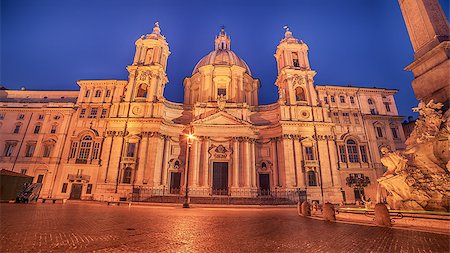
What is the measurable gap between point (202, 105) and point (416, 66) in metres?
26.9

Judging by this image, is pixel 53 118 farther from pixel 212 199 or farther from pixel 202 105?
pixel 212 199

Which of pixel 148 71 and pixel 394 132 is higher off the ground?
pixel 148 71

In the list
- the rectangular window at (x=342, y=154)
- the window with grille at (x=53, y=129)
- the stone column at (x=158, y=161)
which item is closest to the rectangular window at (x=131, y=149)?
the stone column at (x=158, y=161)

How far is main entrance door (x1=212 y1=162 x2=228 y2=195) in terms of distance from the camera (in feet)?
93.5

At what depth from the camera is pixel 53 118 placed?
32.1 metres

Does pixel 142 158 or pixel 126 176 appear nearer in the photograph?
pixel 126 176

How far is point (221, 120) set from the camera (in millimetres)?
31125

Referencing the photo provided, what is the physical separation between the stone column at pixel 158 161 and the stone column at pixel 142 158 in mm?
1632

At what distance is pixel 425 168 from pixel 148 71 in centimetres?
3505

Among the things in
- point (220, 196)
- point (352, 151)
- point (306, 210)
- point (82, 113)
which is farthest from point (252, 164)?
point (82, 113)

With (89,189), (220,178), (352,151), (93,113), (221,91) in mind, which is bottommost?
(89,189)

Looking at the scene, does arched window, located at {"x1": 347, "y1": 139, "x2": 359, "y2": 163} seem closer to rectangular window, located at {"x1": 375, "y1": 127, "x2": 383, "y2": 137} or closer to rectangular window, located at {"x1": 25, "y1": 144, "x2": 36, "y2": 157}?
rectangular window, located at {"x1": 375, "y1": 127, "x2": 383, "y2": 137}

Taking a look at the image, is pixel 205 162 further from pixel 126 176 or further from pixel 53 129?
pixel 53 129

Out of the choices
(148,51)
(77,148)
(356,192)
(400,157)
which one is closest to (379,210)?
(400,157)
